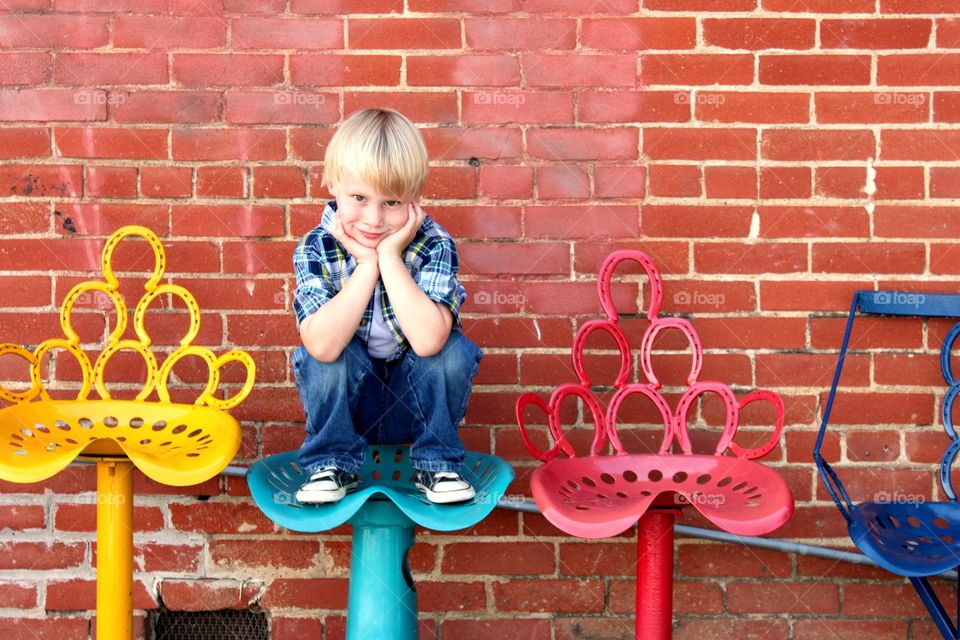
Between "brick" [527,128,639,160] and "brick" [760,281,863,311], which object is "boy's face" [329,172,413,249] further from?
"brick" [760,281,863,311]

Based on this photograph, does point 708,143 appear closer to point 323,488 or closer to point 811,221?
point 811,221

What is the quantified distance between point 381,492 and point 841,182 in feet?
4.80

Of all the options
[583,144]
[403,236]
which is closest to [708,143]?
[583,144]

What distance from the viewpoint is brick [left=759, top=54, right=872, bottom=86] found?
2646 millimetres

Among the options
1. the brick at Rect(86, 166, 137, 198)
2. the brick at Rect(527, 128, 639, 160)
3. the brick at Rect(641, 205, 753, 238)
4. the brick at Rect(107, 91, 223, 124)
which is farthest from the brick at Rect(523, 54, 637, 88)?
the brick at Rect(86, 166, 137, 198)

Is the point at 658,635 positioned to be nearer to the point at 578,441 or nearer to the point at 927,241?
the point at 578,441

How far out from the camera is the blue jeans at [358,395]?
2090mm

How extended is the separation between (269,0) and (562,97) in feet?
2.58

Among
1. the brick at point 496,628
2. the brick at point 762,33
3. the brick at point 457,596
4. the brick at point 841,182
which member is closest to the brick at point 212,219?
the brick at point 457,596

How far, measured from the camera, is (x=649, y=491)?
2.20 metres

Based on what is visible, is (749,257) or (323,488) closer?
(323,488)

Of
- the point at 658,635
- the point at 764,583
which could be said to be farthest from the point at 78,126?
the point at 764,583

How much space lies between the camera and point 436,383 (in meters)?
2.11

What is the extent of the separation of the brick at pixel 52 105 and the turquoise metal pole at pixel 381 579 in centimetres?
130
